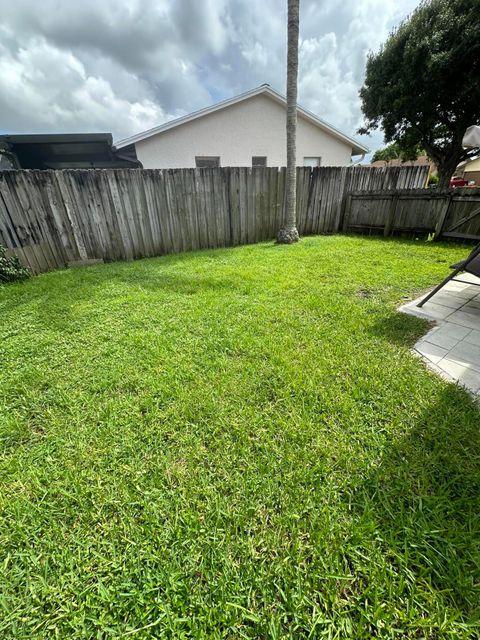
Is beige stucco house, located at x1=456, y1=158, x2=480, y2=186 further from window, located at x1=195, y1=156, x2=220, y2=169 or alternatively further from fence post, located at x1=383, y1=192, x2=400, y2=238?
window, located at x1=195, y1=156, x2=220, y2=169

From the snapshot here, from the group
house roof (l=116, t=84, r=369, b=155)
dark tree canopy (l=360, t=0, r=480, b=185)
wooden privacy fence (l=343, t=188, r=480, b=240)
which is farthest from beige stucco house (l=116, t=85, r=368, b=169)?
wooden privacy fence (l=343, t=188, r=480, b=240)

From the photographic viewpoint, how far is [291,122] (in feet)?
20.3

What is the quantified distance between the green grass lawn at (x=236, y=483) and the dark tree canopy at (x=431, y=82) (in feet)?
51.1

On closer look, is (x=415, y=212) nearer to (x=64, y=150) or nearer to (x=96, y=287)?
(x=96, y=287)

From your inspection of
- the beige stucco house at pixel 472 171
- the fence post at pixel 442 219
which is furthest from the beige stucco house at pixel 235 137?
the beige stucco house at pixel 472 171

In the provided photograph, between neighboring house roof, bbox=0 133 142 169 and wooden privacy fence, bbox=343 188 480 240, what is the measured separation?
28.1 ft

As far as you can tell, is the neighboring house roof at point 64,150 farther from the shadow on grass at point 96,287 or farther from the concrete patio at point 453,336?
the concrete patio at point 453,336

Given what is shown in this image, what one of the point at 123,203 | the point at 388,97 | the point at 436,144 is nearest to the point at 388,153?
the point at 436,144

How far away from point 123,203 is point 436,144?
19.1m

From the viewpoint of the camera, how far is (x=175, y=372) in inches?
87.4

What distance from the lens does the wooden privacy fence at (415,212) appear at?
5.86m

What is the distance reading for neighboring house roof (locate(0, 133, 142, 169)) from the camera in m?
10.1

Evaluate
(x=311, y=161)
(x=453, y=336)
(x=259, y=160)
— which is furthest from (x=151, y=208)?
(x=311, y=161)

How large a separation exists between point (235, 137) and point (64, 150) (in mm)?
7746
